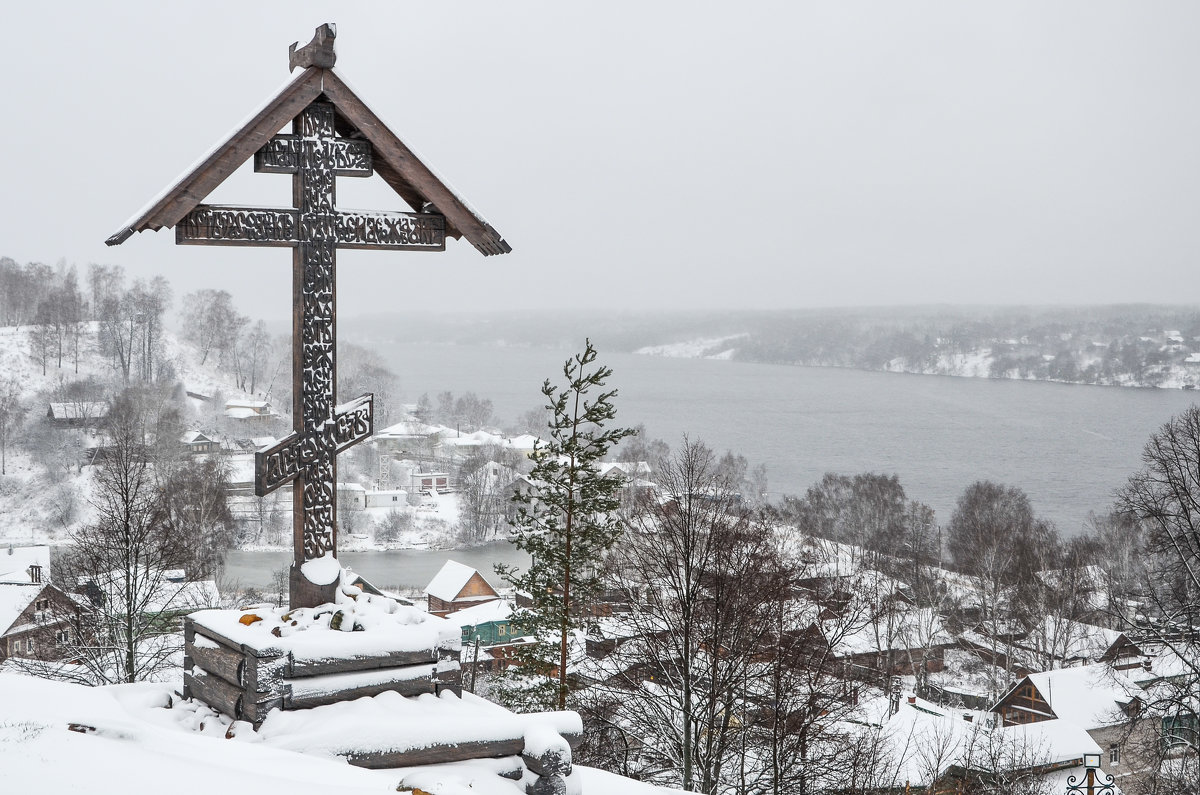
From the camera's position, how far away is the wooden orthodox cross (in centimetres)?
578

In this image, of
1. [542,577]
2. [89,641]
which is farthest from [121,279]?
[542,577]

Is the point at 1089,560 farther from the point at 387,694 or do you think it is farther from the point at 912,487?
the point at 387,694

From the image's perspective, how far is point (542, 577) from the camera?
17.3 m

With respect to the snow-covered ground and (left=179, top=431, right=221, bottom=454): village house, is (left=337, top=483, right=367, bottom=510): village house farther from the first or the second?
the snow-covered ground

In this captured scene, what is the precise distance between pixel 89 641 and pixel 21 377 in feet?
233

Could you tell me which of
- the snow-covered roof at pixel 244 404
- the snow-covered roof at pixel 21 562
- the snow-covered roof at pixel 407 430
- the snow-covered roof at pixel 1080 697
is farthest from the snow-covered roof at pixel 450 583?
the snow-covered roof at pixel 244 404

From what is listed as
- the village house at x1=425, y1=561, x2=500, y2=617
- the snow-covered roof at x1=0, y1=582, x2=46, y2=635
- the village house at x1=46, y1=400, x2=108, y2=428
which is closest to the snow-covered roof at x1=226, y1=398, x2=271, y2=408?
the village house at x1=46, y1=400, x2=108, y2=428

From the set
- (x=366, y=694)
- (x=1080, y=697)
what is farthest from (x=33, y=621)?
(x=1080, y=697)

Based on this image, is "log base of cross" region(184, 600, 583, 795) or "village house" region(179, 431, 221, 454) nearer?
"log base of cross" region(184, 600, 583, 795)

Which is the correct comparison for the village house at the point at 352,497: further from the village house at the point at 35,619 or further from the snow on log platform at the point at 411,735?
the snow on log platform at the point at 411,735

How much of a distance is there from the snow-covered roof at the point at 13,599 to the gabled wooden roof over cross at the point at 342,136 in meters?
26.8

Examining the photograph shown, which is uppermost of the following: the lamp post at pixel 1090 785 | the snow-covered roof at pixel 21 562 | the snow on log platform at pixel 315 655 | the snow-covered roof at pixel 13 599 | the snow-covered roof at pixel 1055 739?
the snow on log platform at pixel 315 655

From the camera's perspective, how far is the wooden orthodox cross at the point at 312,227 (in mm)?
5781

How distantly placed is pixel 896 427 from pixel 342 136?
110 meters
